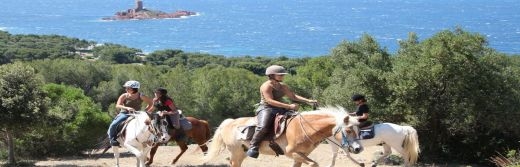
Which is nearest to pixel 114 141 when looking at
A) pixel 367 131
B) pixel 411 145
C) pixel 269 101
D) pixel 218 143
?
pixel 218 143

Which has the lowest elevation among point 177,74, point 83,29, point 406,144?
point 83,29

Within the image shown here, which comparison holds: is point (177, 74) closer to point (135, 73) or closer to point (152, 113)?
point (135, 73)

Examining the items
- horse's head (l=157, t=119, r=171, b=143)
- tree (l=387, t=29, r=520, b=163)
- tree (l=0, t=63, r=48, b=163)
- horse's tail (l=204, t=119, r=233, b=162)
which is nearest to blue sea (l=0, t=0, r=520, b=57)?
tree (l=387, t=29, r=520, b=163)

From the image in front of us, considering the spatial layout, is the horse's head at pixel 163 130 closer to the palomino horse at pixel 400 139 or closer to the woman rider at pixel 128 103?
the woman rider at pixel 128 103

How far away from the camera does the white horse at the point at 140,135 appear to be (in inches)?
558

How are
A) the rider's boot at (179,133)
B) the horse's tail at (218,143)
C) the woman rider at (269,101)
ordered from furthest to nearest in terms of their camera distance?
1. the rider's boot at (179,133)
2. the horse's tail at (218,143)
3. the woman rider at (269,101)

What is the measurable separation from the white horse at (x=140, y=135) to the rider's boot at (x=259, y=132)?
333cm

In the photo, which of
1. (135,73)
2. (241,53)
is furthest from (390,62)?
(241,53)

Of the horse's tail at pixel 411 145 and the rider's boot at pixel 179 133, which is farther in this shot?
the rider's boot at pixel 179 133

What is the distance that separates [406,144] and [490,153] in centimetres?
694

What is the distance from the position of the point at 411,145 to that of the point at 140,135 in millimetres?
6681

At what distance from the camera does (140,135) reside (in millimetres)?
14266

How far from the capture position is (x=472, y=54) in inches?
841

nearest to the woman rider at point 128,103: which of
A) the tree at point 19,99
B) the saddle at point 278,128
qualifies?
the saddle at point 278,128
